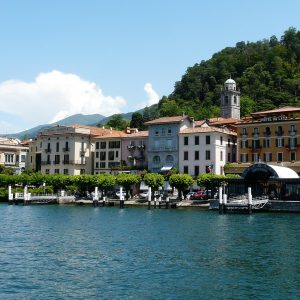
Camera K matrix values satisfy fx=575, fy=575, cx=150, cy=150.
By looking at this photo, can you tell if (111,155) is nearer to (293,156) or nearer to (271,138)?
(271,138)

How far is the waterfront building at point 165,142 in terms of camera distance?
11515 centimetres

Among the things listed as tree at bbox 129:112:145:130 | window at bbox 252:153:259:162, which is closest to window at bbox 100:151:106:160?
tree at bbox 129:112:145:130

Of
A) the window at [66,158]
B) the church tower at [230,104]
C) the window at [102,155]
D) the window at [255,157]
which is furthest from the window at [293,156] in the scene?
the window at [66,158]

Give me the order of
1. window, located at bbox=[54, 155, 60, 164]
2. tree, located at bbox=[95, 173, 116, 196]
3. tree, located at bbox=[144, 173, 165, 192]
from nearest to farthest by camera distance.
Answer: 1. tree, located at bbox=[144, 173, 165, 192]
2. tree, located at bbox=[95, 173, 116, 196]
3. window, located at bbox=[54, 155, 60, 164]

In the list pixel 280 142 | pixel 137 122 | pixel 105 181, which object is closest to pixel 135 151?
pixel 105 181

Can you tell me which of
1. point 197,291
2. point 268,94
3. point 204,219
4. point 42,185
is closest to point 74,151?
point 42,185

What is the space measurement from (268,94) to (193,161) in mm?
71224

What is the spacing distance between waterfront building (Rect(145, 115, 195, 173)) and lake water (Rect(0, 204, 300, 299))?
5036 centimetres

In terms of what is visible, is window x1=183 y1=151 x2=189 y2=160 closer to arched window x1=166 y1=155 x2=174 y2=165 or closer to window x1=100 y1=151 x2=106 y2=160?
arched window x1=166 y1=155 x2=174 y2=165

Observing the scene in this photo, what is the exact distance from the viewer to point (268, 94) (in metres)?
174

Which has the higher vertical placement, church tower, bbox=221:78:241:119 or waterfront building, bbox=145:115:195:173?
church tower, bbox=221:78:241:119

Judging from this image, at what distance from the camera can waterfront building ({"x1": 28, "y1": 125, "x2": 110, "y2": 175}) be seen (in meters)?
127

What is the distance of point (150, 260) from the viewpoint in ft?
127

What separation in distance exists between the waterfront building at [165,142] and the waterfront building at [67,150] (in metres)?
17.9
